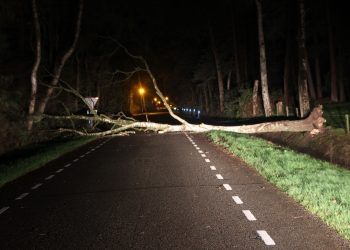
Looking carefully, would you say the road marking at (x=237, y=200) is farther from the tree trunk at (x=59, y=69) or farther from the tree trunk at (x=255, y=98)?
the tree trunk at (x=255, y=98)

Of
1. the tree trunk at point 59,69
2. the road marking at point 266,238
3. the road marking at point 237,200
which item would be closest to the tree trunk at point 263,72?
the tree trunk at point 59,69

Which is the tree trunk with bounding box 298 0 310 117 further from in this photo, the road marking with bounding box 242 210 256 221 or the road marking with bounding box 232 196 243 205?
the road marking with bounding box 242 210 256 221

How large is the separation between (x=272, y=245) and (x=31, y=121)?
24.6 meters

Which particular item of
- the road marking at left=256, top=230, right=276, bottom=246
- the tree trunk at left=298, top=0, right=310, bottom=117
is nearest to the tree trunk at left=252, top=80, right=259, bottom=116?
the tree trunk at left=298, top=0, right=310, bottom=117

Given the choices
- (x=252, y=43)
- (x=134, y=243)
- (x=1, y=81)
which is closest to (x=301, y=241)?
(x=134, y=243)

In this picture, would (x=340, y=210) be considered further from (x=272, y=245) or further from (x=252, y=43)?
(x=252, y=43)

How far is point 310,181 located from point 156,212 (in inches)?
162

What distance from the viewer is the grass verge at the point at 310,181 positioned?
803 centimetres

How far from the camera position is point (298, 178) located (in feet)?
37.8

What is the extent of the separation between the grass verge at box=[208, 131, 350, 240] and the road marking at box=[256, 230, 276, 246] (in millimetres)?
1067

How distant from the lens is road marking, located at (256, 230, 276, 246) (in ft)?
22.3

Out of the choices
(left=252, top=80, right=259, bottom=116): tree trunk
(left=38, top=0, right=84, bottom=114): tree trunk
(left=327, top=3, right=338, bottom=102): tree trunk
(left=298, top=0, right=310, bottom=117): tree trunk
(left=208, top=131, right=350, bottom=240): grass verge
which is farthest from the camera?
(left=327, top=3, right=338, bottom=102): tree trunk

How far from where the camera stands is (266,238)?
278 inches

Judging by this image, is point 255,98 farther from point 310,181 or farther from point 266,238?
point 266,238
